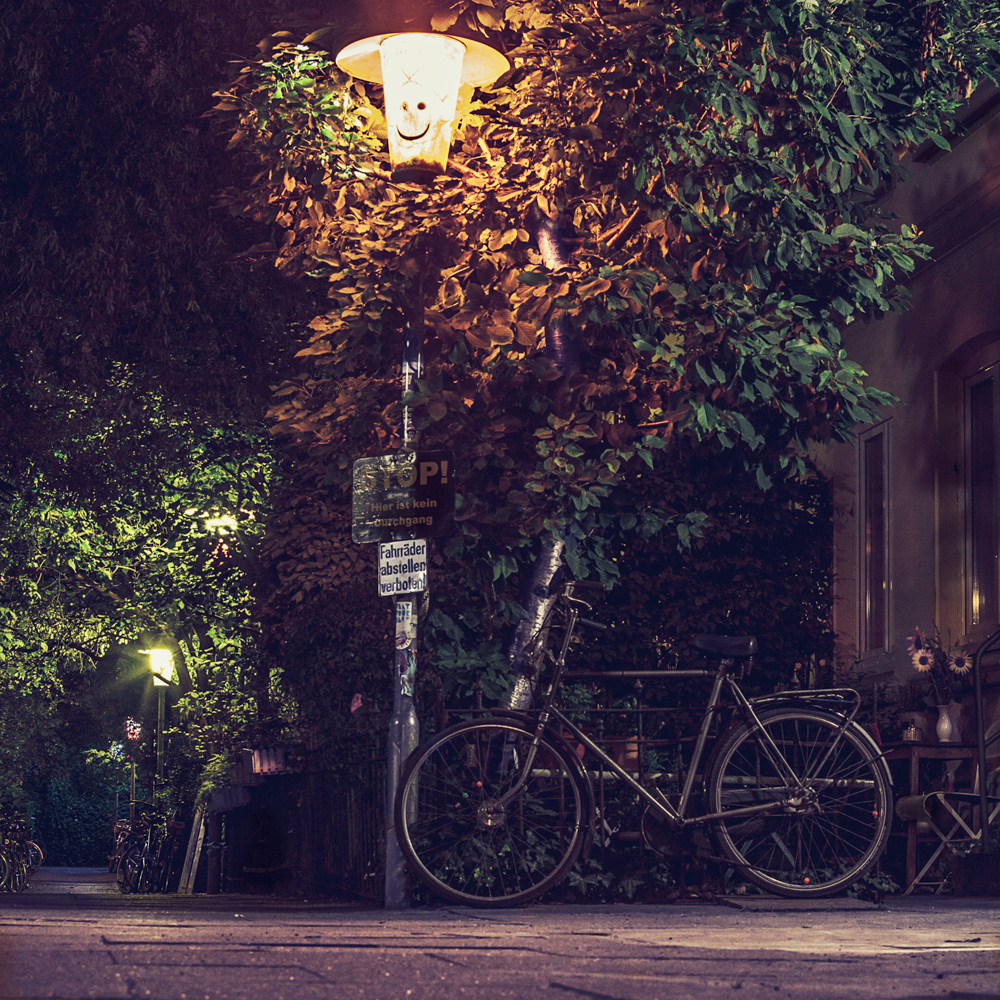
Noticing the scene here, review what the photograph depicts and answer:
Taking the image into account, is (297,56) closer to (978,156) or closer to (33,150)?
(33,150)

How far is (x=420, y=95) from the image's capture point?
7.87 metres

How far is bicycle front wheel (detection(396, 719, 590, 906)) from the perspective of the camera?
683 cm

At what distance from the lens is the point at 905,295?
372 inches

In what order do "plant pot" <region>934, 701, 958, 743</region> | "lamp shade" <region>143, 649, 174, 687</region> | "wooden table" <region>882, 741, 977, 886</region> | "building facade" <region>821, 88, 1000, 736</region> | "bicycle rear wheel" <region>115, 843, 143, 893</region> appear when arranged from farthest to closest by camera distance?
1. "lamp shade" <region>143, 649, 174, 687</region>
2. "bicycle rear wheel" <region>115, 843, 143, 893</region>
3. "building facade" <region>821, 88, 1000, 736</region>
4. "plant pot" <region>934, 701, 958, 743</region>
5. "wooden table" <region>882, 741, 977, 886</region>

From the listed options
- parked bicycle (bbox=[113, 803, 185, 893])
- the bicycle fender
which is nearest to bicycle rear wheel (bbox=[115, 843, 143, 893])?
parked bicycle (bbox=[113, 803, 185, 893])

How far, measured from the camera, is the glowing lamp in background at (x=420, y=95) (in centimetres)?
786

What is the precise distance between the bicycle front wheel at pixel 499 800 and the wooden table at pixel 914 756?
2.73m

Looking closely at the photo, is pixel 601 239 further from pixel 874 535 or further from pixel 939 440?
pixel 874 535

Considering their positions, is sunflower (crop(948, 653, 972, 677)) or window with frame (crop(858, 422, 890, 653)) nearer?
sunflower (crop(948, 653, 972, 677))

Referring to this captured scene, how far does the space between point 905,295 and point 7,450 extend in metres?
7.32

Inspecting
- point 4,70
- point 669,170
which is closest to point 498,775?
point 669,170

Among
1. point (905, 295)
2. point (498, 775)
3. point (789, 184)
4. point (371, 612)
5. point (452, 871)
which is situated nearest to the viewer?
point (498, 775)

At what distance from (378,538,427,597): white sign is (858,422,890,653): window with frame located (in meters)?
6.37

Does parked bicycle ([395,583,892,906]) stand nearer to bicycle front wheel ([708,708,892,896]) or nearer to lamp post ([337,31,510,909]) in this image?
bicycle front wheel ([708,708,892,896])
